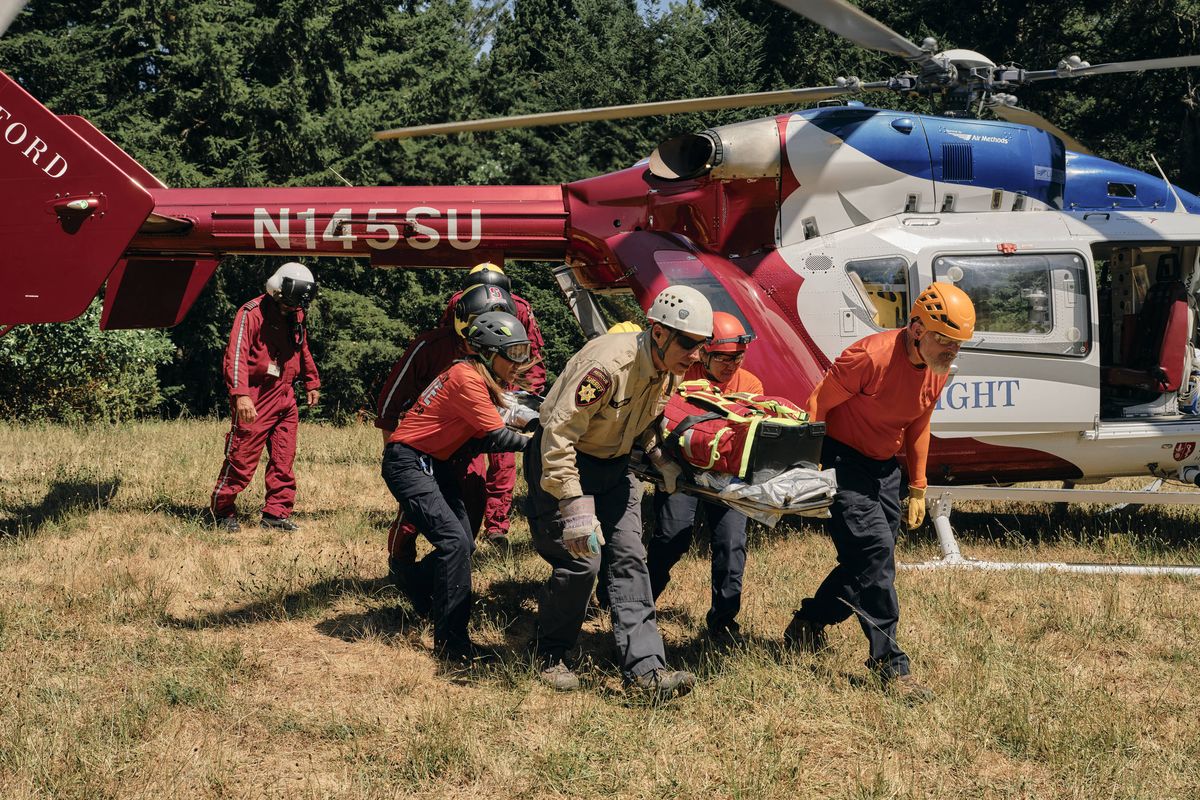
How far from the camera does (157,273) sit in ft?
29.2

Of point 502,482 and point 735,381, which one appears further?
point 502,482

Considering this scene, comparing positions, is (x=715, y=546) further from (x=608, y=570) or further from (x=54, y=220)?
(x=54, y=220)

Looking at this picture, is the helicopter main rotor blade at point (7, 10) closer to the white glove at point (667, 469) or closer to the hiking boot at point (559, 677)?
the white glove at point (667, 469)

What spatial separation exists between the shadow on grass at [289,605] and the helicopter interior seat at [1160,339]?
5848 millimetres

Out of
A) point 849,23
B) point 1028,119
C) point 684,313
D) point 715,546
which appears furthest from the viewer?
point 1028,119

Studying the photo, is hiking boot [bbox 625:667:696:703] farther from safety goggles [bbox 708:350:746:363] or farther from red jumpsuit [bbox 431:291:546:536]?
red jumpsuit [bbox 431:291:546:536]

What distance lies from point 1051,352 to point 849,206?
5.88ft

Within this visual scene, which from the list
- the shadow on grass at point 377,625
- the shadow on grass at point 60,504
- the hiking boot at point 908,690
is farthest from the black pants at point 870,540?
the shadow on grass at point 60,504

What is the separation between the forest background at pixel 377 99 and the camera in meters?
17.1

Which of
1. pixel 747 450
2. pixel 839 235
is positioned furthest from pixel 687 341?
pixel 839 235

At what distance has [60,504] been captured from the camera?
8727mm

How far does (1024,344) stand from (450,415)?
14.6 ft

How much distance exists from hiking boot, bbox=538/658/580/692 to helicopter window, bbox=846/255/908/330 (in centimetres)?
386

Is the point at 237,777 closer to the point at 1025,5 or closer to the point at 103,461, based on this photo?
the point at 103,461
